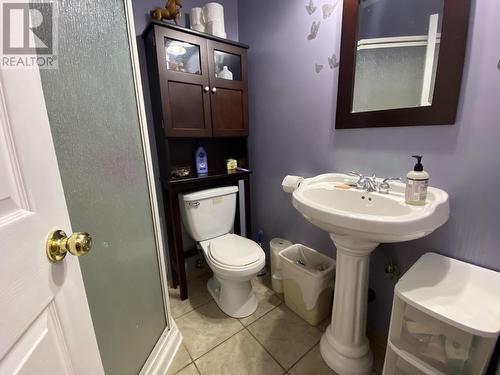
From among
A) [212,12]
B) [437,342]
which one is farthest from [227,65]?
[437,342]

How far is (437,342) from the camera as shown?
781 mm

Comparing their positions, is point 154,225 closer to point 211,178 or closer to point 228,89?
point 211,178

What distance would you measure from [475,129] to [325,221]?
655 millimetres

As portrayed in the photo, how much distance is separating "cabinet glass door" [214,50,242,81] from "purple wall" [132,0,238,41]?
29 centimetres

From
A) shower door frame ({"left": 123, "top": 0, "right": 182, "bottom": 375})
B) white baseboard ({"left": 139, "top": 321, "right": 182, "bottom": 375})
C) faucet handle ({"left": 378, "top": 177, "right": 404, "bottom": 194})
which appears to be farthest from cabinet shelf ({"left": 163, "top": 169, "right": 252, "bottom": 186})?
faucet handle ({"left": 378, "top": 177, "right": 404, "bottom": 194})

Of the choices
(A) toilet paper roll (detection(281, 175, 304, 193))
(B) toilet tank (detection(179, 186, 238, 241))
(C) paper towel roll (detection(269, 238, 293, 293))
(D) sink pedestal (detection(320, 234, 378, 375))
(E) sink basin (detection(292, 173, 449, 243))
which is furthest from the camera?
(C) paper towel roll (detection(269, 238, 293, 293))

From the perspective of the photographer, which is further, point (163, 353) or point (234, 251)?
point (234, 251)

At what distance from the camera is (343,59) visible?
118 cm

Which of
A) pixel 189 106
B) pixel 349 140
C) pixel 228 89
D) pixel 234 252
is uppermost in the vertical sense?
pixel 228 89

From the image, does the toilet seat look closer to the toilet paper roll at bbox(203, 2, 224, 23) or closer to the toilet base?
the toilet base

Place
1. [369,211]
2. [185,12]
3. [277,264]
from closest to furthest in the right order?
[369,211] → [185,12] → [277,264]

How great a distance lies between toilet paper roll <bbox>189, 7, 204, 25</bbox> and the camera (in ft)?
4.69

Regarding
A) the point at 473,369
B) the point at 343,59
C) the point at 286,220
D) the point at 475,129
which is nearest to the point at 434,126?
the point at 475,129
